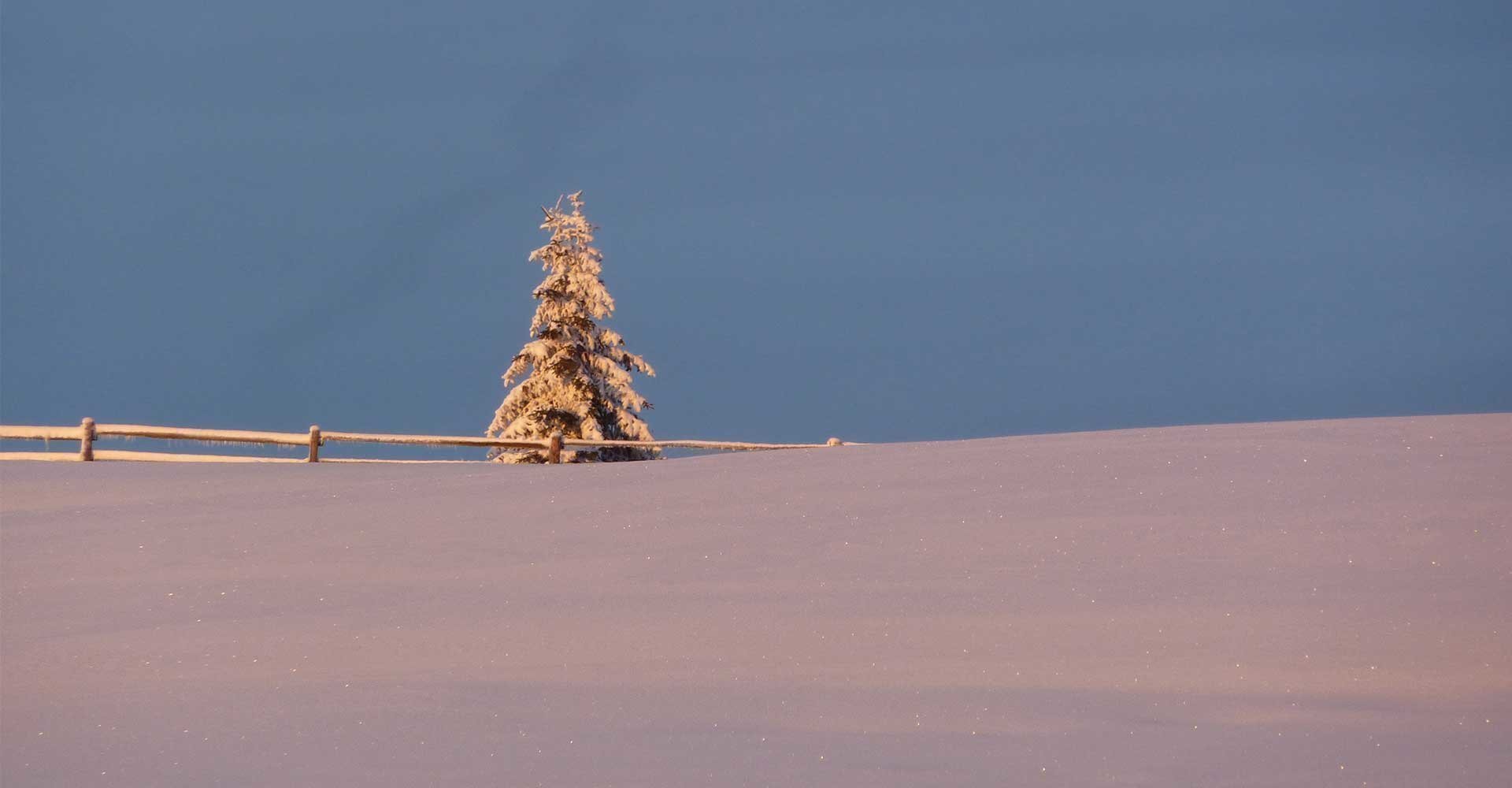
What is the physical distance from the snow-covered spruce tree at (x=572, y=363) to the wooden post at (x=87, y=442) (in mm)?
13423

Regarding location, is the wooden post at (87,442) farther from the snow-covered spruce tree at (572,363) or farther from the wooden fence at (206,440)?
the snow-covered spruce tree at (572,363)

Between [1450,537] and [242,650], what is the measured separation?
7209mm

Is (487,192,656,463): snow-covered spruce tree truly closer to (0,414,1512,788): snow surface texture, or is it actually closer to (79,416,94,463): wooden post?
(79,416,94,463): wooden post

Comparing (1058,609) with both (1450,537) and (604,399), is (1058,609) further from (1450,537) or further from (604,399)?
(604,399)

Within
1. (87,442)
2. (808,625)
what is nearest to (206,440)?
(87,442)

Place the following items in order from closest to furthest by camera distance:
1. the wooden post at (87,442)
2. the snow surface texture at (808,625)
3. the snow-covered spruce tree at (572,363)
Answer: the snow surface texture at (808,625) → the wooden post at (87,442) → the snow-covered spruce tree at (572,363)

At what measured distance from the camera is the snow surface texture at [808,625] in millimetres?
5734

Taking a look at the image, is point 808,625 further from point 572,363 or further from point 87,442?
point 572,363

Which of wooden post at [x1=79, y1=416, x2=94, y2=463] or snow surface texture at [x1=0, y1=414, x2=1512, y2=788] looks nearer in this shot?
snow surface texture at [x1=0, y1=414, x2=1512, y2=788]

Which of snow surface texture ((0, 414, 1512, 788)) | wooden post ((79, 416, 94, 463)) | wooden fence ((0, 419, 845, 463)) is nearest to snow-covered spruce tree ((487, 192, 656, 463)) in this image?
wooden fence ((0, 419, 845, 463))

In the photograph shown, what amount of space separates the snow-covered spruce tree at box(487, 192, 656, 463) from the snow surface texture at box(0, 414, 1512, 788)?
60.6 ft

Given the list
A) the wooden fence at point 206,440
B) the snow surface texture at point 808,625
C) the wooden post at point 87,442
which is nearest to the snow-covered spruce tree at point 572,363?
the wooden fence at point 206,440

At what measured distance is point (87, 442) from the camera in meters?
16.6

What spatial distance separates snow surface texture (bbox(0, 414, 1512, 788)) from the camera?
573 centimetres
